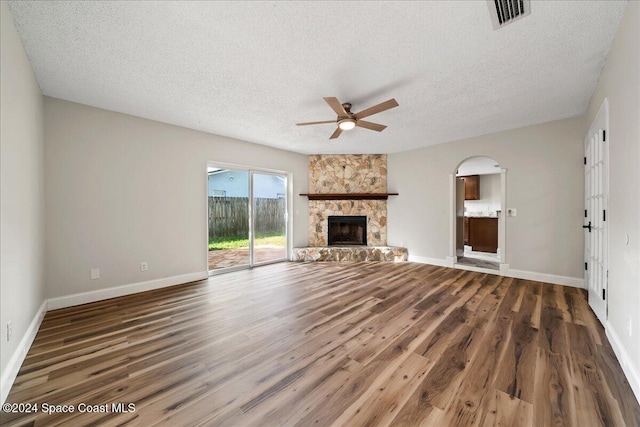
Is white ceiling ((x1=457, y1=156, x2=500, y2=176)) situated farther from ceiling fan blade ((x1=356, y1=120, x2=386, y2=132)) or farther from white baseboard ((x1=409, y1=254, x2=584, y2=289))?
ceiling fan blade ((x1=356, y1=120, x2=386, y2=132))

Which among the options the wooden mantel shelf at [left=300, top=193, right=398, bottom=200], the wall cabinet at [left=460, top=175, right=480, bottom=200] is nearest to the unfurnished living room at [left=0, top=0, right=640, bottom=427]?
the wooden mantel shelf at [left=300, top=193, right=398, bottom=200]

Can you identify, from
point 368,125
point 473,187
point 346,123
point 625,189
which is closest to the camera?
point 625,189

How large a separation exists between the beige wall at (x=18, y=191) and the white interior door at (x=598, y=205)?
480cm

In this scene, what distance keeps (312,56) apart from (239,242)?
3.72 meters

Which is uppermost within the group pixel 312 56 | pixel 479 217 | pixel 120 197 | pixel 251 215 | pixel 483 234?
pixel 312 56

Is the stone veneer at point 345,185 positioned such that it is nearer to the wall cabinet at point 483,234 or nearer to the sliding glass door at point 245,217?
the sliding glass door at point 245,217

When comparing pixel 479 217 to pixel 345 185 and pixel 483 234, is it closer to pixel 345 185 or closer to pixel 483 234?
pixel 483 234

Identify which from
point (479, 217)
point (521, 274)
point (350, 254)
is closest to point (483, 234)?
point (479, 217)

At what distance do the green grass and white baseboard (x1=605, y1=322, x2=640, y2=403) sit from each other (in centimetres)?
483

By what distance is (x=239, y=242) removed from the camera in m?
4.95

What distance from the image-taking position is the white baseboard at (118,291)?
2.98 metres

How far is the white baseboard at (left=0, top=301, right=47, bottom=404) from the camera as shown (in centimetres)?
154

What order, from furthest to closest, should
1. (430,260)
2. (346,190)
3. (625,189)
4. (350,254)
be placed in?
(346,190) → (350,254) → (430,260) → (625,189)

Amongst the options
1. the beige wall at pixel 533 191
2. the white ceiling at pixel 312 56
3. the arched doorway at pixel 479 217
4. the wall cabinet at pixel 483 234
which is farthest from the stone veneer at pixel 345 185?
the wall cabinet at pixel 483 234
